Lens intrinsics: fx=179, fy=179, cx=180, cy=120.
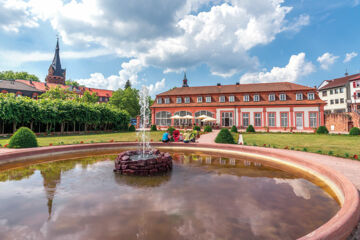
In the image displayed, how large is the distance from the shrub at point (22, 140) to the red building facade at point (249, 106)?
24560 millimetres

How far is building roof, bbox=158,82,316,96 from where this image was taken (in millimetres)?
33031

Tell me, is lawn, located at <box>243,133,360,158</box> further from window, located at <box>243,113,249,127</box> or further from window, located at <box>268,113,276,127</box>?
window, located at <box>243,113,249,127</box>

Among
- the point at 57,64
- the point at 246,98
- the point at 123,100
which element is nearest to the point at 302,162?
the point at 246,98

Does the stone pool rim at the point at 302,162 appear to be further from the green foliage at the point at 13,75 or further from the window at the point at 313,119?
the green foliage at the point at 13,75

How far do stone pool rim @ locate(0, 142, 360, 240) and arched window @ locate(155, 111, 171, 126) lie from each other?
24.8 m

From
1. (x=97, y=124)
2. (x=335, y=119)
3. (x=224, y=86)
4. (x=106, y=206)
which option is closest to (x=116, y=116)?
(x=97, y=124)

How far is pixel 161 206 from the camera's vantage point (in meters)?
4.08

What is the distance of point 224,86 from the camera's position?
39094 mm

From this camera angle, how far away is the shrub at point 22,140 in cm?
1105

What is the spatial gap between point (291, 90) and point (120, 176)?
113 ft

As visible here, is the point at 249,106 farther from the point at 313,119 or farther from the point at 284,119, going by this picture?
the point at 313,119

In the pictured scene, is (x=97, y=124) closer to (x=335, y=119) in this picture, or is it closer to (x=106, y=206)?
(x=106, y=206)

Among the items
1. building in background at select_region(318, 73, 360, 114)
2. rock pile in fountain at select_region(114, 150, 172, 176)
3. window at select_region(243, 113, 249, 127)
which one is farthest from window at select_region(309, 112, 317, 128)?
rock pile in fountain at select_region(114, 150, 172, 176)

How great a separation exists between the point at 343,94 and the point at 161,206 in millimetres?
59455
